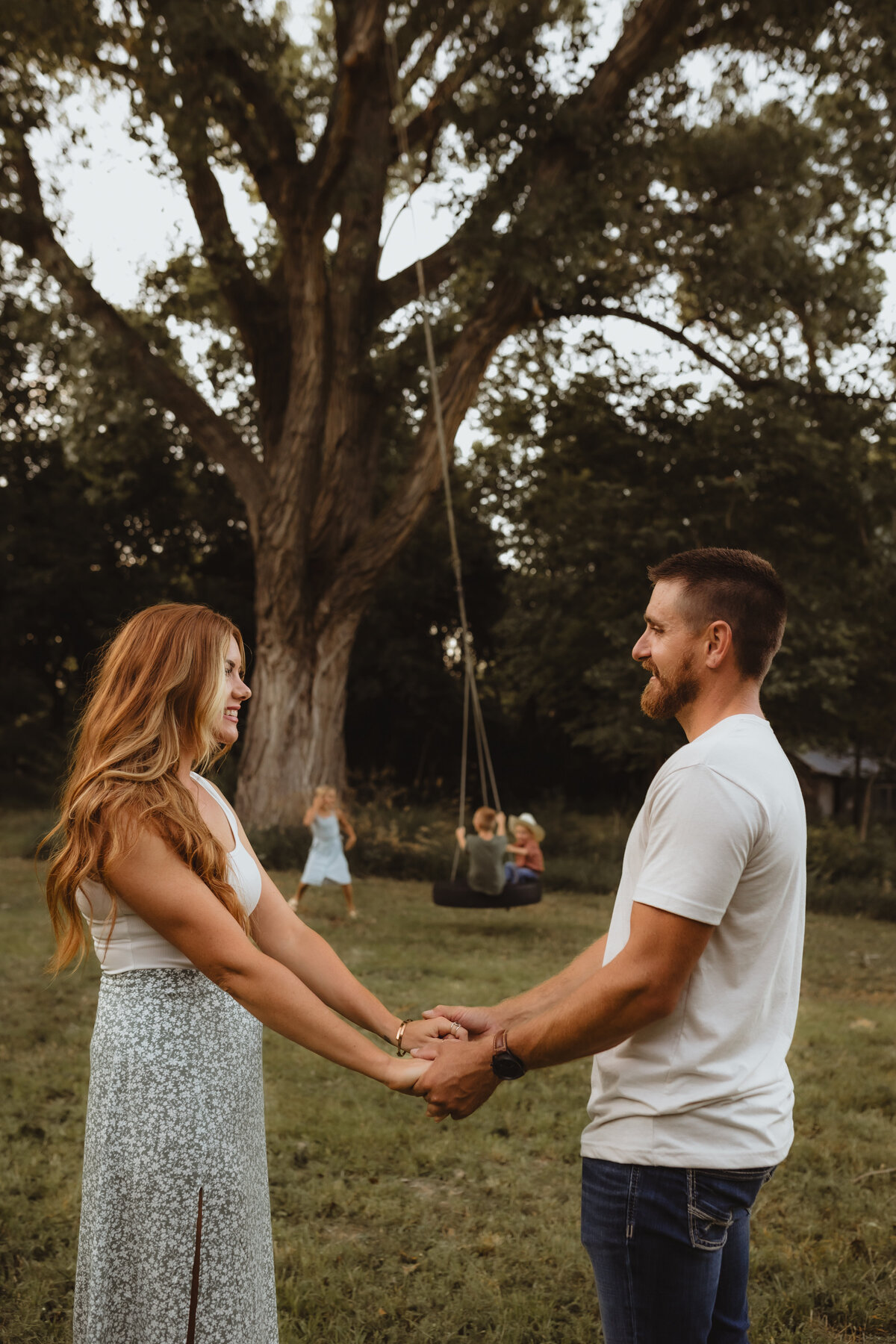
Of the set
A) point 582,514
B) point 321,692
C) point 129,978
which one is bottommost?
point 129,978

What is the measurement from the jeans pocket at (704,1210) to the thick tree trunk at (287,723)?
1324 cm

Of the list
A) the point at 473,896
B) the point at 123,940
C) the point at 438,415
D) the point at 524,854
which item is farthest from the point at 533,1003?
the point at 438,415

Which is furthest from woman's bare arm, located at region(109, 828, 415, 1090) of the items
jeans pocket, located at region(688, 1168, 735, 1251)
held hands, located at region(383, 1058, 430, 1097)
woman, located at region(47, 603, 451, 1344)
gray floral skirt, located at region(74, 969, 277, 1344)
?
jeans pocket, located at region(688, 1168, 735, 1251)

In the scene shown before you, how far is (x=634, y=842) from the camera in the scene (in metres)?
2.03

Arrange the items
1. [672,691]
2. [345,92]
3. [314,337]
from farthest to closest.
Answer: [314,337] → [345,92] → [672,691]

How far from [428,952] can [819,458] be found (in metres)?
11.0

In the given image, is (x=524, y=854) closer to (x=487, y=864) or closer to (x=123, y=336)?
(x=487, y=864)

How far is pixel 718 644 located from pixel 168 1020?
4.38 feet

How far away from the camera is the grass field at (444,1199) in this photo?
3619 millimetres

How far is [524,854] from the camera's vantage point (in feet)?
35.7

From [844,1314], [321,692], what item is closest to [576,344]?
[321,692]

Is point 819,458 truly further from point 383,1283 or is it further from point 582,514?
point 383,1283

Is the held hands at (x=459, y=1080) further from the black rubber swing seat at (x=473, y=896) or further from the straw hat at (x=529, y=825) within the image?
the straw hat at (x=529, y=825)

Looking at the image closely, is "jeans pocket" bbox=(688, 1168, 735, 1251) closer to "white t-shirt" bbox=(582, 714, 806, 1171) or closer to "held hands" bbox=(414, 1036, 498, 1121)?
"white t-shirt" bbox=(582, 714, 806, 1171)
